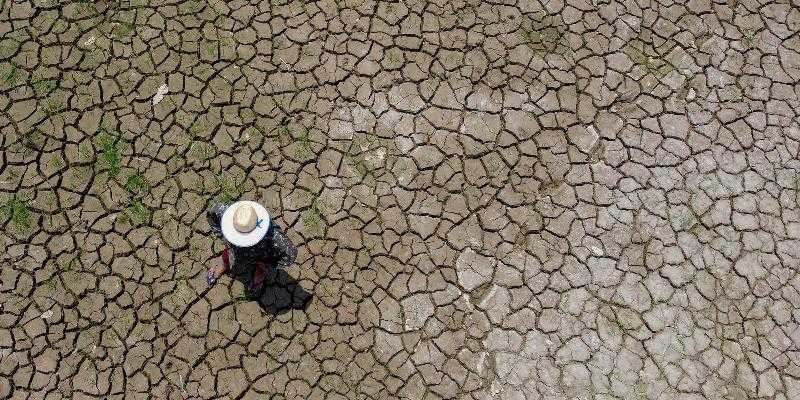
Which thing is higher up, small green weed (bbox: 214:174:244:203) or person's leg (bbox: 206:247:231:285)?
small green weed (bbox: 214:174:244:203)

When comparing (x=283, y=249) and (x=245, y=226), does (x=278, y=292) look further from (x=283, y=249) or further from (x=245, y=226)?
(x=245, y=226)

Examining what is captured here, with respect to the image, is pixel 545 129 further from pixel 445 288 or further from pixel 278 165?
pixel 278 165

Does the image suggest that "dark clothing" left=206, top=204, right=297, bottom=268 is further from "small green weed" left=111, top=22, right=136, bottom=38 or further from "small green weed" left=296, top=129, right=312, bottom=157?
"small green weed" left=111, top=22, right=136, bottom=38

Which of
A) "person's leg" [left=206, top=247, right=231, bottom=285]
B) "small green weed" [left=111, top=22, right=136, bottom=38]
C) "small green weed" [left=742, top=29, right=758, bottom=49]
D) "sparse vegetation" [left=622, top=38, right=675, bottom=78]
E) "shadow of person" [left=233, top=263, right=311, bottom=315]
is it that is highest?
"small green weed" [left=111, top=22, right=136, bottom=38]

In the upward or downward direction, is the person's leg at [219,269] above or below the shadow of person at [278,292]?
above

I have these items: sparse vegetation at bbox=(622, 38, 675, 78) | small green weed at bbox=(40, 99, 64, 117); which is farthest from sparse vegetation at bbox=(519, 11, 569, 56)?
small green weed at bbox=(40, 99, 64, 117)

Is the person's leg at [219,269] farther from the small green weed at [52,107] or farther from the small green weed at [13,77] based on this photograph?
the small green weed at [13,77]

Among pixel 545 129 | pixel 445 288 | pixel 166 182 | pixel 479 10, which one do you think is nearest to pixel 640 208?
pixel 545 129

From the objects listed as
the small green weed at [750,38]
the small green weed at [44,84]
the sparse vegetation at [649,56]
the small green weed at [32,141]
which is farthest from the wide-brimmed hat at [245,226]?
the small green weed at [750,38]
